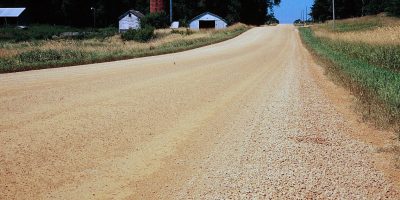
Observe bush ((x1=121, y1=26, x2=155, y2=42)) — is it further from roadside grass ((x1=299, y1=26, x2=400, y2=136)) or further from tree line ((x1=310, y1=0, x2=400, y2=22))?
tree line ((x1=310, y1=0, x2=400, y2=22))

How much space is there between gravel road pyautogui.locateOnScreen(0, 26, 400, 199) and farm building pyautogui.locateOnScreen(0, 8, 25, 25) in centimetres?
7480

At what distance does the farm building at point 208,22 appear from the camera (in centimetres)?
7706

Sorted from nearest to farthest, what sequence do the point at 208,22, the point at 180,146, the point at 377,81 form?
the point at 180,146 → the point at 377,81 → the point at 208,22

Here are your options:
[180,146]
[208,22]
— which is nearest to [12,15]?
[208,22]

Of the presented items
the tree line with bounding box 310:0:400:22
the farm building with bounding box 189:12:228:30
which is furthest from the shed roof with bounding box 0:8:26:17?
the tree line with bounding box 310:0:400:22

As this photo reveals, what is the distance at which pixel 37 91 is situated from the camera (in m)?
10.5

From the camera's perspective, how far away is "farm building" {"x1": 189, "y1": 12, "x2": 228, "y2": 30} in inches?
3034

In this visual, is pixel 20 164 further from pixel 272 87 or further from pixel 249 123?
pixel 272 87

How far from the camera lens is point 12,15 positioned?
7731 cm

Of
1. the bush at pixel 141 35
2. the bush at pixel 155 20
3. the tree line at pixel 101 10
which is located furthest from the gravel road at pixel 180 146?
the tree line at pixel 101 10

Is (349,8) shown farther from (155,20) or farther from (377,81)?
(377,81)

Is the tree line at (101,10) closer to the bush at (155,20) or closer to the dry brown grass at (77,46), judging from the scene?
the bush at (155,20)

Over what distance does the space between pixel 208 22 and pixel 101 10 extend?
101 ft

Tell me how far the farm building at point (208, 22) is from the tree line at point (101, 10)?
5542 mm
